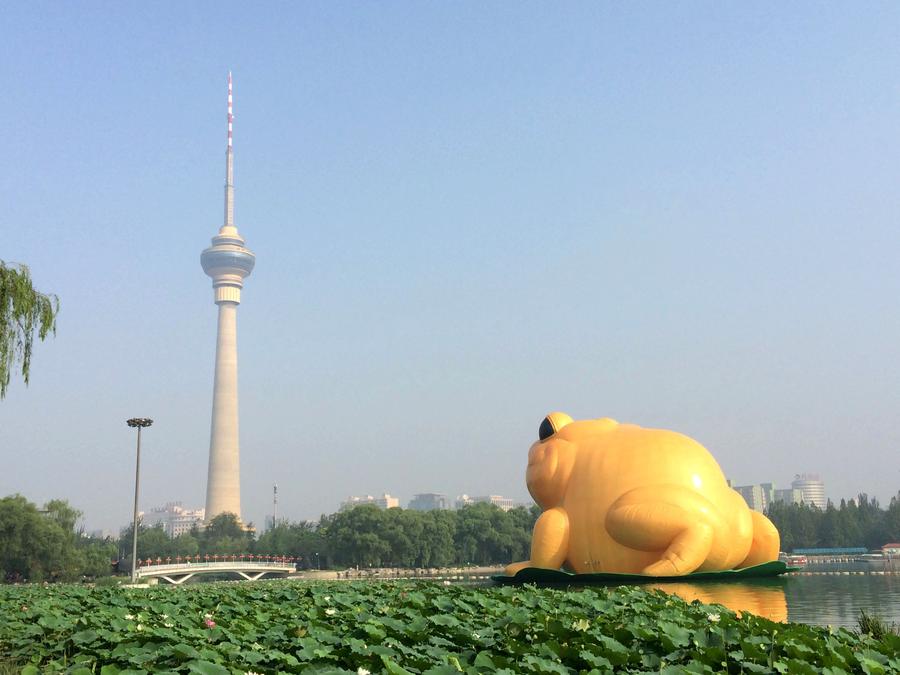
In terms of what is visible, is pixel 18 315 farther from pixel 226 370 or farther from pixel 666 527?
pixel 226 370

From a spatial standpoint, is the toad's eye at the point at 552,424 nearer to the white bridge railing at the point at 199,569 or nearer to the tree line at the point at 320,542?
the white bridge railing at the point at 199,569

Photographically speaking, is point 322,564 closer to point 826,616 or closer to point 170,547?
point 170,547

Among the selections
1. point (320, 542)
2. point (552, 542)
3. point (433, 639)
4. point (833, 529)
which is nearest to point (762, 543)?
point (552, 542)

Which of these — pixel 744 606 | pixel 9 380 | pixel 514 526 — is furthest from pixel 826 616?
pixel 514 526

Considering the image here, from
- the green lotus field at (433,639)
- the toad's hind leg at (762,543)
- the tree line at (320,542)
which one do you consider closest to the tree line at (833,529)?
the tree line at (320,542)

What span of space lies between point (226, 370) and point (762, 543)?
395 feet

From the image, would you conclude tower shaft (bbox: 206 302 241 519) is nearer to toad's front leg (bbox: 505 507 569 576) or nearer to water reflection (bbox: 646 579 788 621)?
toad's front leg (bbox: 505 507 569 576)

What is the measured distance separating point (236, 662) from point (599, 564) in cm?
1387

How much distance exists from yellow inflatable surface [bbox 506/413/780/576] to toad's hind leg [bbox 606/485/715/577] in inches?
0.8

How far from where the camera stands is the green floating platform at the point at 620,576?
17953mm

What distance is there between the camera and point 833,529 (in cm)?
8156

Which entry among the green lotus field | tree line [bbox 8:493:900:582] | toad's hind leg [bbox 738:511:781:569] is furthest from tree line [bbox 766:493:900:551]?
the green lotus field

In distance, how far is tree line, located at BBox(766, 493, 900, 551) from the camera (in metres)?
81.2

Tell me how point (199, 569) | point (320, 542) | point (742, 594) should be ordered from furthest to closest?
point (320, 542), point (199, 569), point (742, 594)
